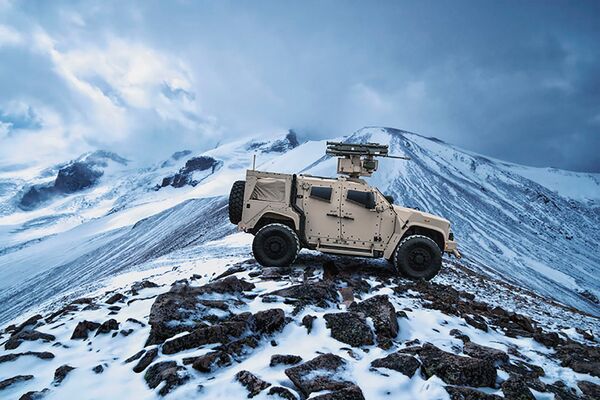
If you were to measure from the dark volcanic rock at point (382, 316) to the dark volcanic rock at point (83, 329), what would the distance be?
4.29m

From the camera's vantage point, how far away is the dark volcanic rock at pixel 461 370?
452 centimetres

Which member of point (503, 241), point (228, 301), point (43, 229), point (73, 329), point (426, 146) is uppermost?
point (426, 146)

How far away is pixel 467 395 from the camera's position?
4195mm

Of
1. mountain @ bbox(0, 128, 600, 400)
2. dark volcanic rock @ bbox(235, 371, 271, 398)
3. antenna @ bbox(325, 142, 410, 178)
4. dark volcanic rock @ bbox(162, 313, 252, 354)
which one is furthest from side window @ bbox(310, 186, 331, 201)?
dark volcanic rock @ bbox(235, 371, 271, 398)

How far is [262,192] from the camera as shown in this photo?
991 cm

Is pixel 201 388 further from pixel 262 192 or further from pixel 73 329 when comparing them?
pixel 262 192

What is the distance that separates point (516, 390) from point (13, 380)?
611 centimetres

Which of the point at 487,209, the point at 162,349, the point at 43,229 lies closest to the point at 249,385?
the point at 162,349

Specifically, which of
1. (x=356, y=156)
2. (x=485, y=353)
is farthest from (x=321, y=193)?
(x=485, y=353)

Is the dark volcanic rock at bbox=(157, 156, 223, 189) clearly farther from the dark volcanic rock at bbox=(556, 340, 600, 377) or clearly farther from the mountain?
the dark volcanic rock at bbox=(556, 340, 600, 377)

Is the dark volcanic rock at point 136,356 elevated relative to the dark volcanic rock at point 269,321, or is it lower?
lower

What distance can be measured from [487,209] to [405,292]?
59287mm

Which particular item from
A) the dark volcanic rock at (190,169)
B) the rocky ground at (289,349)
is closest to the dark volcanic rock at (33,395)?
the rocky ground at (289,349)

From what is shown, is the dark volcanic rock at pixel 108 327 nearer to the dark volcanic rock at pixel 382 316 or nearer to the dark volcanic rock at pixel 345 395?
the dark volcanic rock at pixel 345 395
